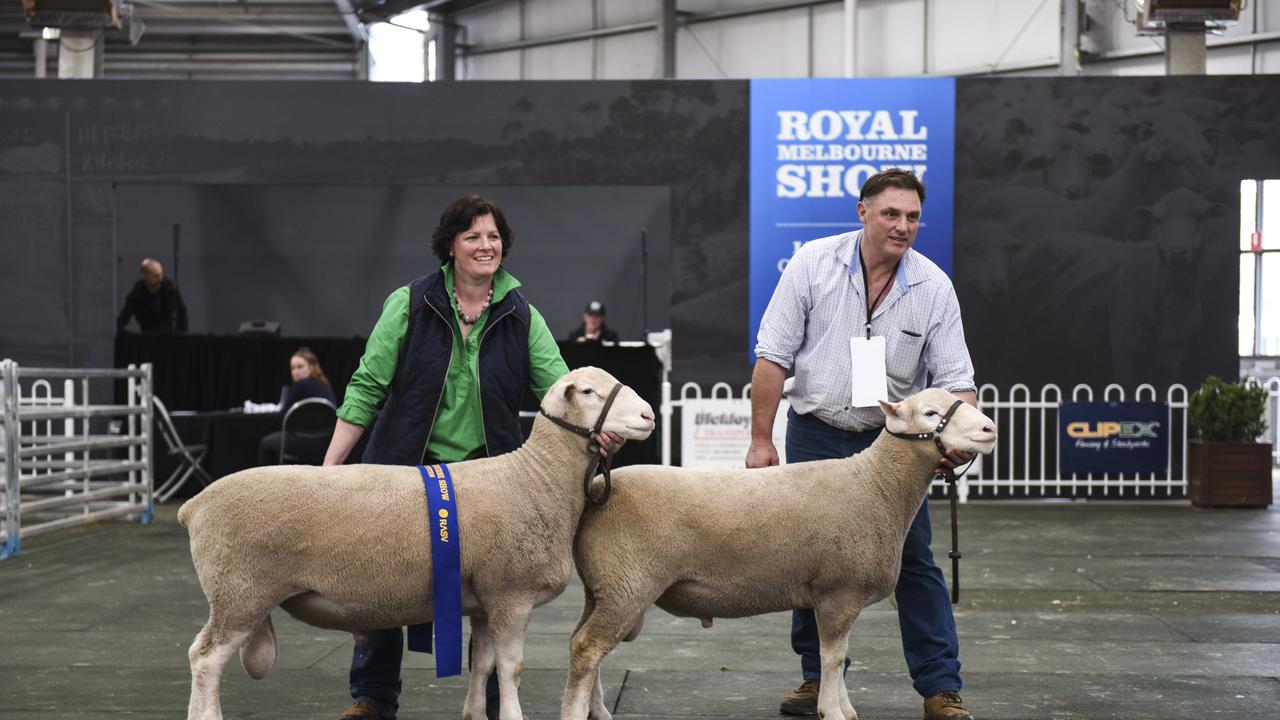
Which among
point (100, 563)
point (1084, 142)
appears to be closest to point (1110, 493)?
point (1084, 142)

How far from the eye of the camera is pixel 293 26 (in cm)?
2333

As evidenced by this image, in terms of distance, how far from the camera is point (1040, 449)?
12.6 m

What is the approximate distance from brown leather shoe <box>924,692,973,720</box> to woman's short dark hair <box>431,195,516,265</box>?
6.69 ft

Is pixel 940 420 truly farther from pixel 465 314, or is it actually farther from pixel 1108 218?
pixel 1108 218

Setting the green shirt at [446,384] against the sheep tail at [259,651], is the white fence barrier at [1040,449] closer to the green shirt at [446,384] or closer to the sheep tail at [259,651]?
the green shirt at [446,384]

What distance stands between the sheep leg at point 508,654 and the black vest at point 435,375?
636mm

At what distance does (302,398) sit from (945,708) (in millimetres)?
7761

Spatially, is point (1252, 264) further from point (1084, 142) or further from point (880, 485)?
point (880, 485)

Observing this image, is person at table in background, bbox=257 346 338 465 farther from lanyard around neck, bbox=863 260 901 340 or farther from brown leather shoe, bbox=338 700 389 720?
lanyard around neck, bbox=863 260 901 340

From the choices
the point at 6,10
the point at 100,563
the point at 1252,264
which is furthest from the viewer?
the point at 6,10

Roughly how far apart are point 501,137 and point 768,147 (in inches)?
99.5

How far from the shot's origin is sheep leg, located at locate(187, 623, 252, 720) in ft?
12.5

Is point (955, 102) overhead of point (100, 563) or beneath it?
overhead

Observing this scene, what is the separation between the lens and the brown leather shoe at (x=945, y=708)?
4522 mm
